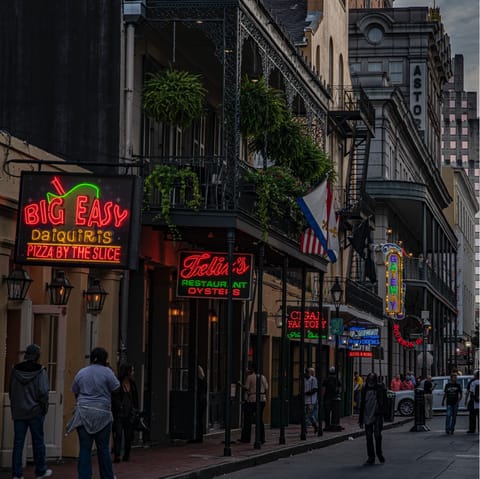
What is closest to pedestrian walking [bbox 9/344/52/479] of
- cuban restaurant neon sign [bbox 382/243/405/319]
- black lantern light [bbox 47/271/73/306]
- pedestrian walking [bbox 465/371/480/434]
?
black lantern light [bbox 47/271/73/306]

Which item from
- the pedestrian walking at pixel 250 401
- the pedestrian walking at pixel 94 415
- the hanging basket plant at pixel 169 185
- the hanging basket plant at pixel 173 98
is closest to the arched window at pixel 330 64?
the pedestrian walking at pixel 250 401

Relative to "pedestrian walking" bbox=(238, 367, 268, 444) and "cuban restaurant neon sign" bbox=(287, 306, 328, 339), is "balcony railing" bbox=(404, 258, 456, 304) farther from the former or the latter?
"pedestrian walking" bbox=(238, 367, 268, 444)

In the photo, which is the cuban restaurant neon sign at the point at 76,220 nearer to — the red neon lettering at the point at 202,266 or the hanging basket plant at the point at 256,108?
the red neon lettering at the point at 202,266

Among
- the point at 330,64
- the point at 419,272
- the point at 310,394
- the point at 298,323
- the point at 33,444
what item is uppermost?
the point at 330,64

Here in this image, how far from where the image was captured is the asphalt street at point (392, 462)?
1959cm

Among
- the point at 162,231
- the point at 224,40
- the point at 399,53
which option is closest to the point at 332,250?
the point at 162,231

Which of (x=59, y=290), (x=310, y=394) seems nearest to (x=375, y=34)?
(x=310, y=394)

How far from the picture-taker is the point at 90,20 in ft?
72.7

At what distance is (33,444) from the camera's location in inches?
607

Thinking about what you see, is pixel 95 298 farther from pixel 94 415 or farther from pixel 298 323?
pixel 298 323

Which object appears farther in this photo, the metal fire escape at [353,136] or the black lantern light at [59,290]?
the metal fire escape at [353,136]

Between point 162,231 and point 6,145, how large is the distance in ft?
20.1

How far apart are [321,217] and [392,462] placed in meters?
5.24

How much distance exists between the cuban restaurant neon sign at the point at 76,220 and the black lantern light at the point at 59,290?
1713 mm
